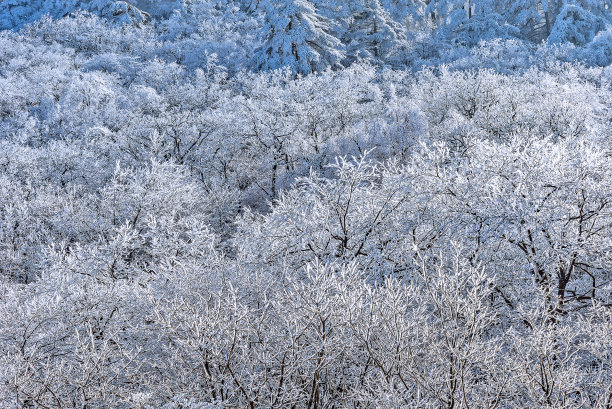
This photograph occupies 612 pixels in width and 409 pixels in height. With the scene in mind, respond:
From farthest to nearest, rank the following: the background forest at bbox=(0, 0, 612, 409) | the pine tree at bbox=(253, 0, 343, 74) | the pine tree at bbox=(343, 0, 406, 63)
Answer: the pine tree at bbox=(343, 0, 406, 63)
the pine tree at bbox=(253, 0, 343, 74)
the background forest at bbox=(0, 0, 612, 409)

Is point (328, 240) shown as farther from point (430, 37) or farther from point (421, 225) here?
point (430, 37)

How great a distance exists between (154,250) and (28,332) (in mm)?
5094

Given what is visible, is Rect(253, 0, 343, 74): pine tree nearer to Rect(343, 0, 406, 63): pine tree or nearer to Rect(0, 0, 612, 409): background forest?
Rect(0, 0, 612, 409): background forest

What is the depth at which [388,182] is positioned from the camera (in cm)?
1144

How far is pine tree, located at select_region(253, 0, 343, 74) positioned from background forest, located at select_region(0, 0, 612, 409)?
0.79ft

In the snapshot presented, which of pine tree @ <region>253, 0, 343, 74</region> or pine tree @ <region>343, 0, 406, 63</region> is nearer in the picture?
pine tree @ <region>253, 0, 343, 74</region>

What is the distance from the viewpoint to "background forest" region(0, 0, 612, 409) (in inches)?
253

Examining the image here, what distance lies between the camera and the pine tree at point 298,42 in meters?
43.3

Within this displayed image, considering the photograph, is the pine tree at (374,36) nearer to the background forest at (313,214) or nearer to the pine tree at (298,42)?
the background forest at (313,214)

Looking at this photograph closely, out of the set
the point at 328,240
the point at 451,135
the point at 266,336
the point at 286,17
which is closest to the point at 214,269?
the point at 328,240

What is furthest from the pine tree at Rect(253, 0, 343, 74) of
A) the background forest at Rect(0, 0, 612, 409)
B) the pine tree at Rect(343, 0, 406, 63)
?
the pine tree at Rect(343, 0, 406, 63)

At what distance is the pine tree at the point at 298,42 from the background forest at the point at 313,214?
0.79 ft

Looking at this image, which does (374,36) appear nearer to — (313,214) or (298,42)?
(298,42)

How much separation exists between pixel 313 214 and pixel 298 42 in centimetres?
3695
